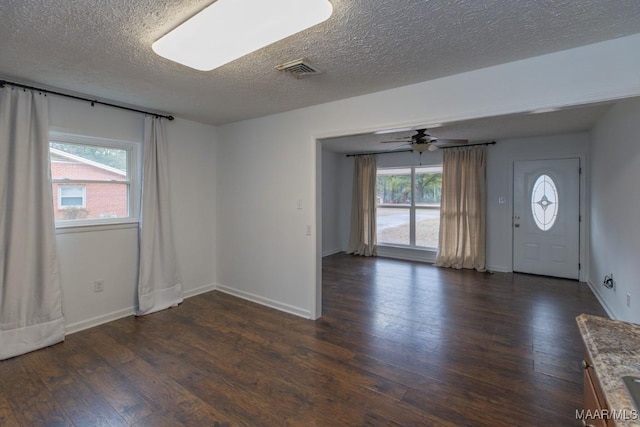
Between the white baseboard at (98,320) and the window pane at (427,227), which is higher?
the window pane at (427,227)

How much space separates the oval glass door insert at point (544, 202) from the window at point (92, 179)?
21.0 feet

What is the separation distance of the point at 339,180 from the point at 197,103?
184 inches

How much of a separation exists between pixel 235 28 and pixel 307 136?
190cm

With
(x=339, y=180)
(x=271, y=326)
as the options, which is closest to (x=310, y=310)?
(x=271, y=326)

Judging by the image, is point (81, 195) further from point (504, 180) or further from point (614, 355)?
point (504, 180)

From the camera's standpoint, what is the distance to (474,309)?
12.7 ft

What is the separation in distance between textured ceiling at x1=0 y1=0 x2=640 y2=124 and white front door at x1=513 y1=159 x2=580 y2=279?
4058 mm

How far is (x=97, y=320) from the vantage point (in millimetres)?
3408

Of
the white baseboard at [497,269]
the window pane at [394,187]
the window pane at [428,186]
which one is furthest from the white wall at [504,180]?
the window pane at [394,187]

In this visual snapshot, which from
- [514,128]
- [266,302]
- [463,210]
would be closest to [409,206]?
[463,210]

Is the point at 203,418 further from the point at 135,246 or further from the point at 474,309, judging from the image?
the point at 474,309

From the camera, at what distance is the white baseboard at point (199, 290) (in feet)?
14.0

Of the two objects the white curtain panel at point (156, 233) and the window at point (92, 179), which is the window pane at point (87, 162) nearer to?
the window at point (92, 179)

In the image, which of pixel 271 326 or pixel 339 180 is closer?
pixel 271 326
